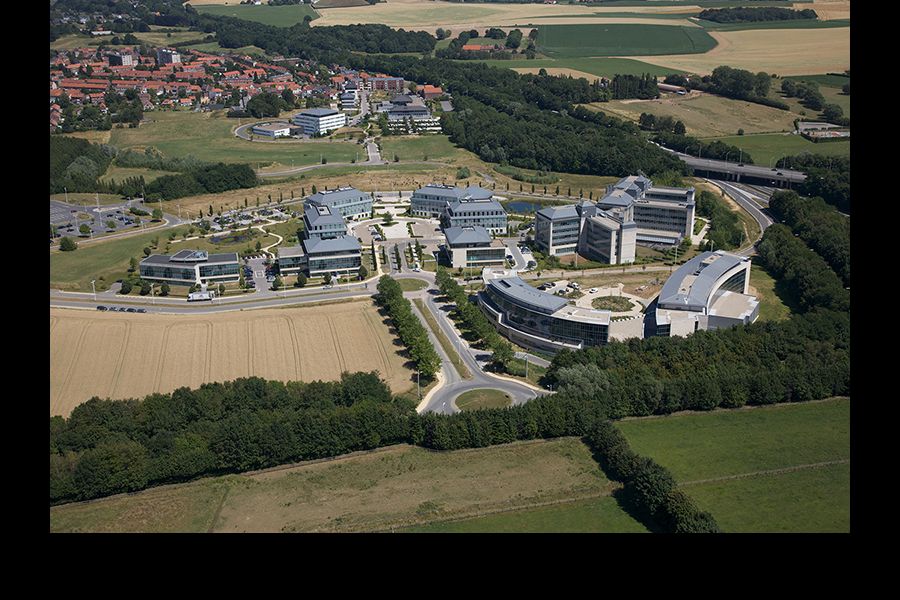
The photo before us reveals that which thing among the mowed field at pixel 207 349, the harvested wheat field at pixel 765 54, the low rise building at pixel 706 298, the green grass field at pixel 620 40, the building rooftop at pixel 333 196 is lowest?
the mowed field at pixel 207 349

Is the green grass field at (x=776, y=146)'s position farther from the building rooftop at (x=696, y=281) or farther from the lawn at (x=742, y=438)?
the lawn at (x=742, y=438)

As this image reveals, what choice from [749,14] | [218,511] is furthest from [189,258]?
[749,14]

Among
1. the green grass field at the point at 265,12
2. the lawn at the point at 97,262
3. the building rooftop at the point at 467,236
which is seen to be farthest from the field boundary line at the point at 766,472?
the green grass field at the point at 265,12

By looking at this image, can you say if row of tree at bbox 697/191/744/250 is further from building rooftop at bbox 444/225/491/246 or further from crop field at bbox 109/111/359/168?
crop field at bbox 109/111/359/168

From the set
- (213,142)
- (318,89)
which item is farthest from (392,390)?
(318,89)

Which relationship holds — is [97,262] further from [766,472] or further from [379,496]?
[766,472]

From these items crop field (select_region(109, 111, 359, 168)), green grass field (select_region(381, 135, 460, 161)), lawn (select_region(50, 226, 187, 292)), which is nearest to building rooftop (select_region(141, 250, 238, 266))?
lawn (select_region(50, 226, 187, 292))
